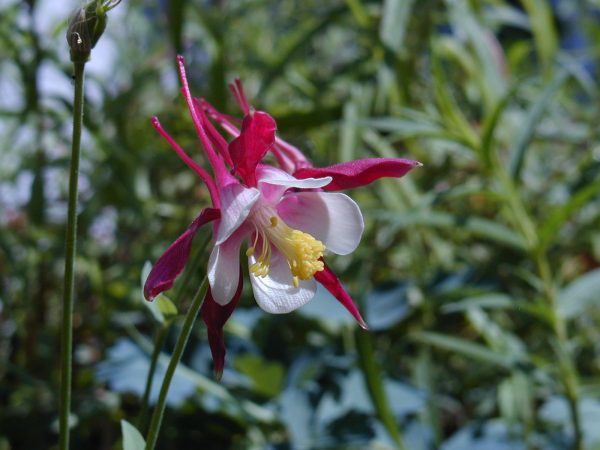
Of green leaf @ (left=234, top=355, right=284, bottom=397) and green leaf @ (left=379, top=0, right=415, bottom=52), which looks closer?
green leaf @ (left=234, top=355, right=284, bottom=397)

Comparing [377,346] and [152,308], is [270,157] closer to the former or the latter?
[152,308]

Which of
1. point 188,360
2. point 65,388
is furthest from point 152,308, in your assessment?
point 188,360

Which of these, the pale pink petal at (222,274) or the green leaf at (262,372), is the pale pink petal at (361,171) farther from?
the green leaf at (262,372)

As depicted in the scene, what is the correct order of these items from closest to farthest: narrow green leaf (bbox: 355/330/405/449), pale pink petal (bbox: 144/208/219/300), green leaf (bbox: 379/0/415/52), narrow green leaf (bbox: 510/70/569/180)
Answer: pale pink petal (bbox: 144/208/219/300), narrow green leaf (bbox: 355/330/405/449), narrow green leaf (bbox: 510/70/569/180), green leaf (bbox: 379/0/415/52)

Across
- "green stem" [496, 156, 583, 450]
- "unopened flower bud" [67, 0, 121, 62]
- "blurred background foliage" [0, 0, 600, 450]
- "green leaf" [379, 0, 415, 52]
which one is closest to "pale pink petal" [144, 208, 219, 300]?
"unopened flower bud" [67, 0, 121, 62]

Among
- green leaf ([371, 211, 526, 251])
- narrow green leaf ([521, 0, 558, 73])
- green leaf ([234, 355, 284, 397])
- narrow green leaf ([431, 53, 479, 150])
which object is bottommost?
green leaf ([234, 355, 284, 397])

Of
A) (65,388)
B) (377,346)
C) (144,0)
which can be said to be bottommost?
(65,388)

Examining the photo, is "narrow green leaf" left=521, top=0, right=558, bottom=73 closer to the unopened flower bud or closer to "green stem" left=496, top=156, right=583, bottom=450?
"green stem" left=496, top=156, right=583, bottom=450
